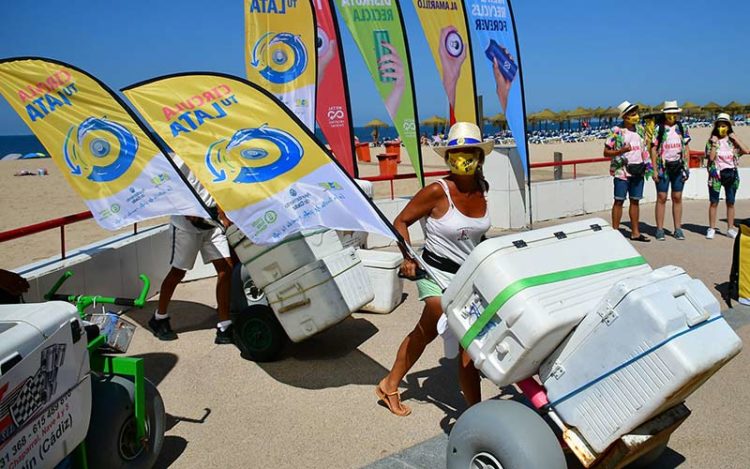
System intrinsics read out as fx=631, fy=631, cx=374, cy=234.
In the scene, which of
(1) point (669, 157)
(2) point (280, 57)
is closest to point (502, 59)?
(1) point (669, 157)

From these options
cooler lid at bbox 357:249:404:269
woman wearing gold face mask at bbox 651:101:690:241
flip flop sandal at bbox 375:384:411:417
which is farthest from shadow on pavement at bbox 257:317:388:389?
woman wearing gold face mask at bbox 651:101:690:241

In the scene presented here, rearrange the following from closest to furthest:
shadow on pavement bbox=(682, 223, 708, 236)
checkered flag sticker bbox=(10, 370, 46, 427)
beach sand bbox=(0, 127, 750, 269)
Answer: checkered flag sticker bbox=(10, 370, 46, 427) → shadow on pavement bbox=(682, 223, 708, 236) → beach sand bbox=(0, 127, 750, 269)

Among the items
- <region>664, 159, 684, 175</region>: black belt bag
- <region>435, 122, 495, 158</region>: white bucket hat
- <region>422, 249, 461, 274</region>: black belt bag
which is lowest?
<region>664, 159, 684, 175</region>: black belt bag

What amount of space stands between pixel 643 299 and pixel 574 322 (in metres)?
0.32

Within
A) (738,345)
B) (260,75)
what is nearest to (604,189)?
(260,75)

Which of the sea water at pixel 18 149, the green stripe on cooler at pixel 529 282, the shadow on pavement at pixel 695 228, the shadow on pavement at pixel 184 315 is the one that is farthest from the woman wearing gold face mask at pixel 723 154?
the sea water at pixel 18 149

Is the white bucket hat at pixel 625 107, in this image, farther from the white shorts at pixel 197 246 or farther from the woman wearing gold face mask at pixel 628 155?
the white shorts at pixel 197 246

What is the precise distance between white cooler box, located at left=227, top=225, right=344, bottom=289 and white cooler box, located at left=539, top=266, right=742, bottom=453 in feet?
8.00

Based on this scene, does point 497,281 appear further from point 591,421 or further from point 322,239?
point 322,239

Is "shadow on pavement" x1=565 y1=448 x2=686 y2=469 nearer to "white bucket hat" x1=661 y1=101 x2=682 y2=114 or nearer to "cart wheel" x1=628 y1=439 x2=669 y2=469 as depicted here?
"cart wheel" x1=628 y1=439 x2=669 y2=469

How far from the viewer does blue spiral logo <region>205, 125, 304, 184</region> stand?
373cm

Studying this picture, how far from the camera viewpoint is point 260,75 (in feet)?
25.1

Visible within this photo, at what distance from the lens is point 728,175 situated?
353 inches

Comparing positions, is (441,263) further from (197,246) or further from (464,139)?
(197,246)
